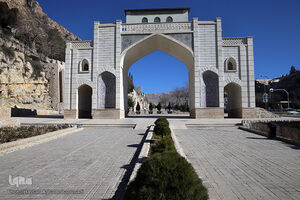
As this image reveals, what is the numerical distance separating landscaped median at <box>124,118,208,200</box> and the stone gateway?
18292 mm

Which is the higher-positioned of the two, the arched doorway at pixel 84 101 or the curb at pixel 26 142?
the arched doorway at pixel 84 101

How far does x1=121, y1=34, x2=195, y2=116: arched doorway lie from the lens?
20.8 meters

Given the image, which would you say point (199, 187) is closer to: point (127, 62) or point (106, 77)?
point (106, 77)

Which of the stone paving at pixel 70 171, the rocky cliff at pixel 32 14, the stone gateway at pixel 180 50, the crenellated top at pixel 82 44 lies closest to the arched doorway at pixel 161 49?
the stone gateway at pixel 180 50

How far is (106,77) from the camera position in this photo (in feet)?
68.3

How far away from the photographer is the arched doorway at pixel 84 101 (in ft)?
70.4

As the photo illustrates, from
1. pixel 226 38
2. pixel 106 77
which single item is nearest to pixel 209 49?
pixel 226 38

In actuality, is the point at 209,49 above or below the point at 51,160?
above

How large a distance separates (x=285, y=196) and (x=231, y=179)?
0.96 meters

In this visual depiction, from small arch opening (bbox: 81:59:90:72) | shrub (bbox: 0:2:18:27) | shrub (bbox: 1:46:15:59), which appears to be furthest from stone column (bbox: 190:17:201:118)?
shrub (bbox: 0:2:18:27)

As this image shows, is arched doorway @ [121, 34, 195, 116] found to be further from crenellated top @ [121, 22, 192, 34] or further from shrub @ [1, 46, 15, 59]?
shrub @ [1, 46, 15, 59]

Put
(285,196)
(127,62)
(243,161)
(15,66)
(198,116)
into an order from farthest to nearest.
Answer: (15,66)
(127,62)
(198,116)
(243,161)
(285,196)

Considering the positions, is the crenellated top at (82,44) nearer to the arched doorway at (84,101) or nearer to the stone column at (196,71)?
the arched doorway at (84,101)

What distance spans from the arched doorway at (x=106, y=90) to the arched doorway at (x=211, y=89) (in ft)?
31.6
